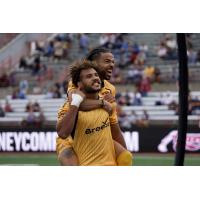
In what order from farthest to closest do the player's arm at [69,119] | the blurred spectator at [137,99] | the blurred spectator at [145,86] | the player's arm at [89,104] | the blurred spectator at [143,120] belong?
the blurred spectator at [137,99], the blurred spectator at [145,86], the blurred spectator at [143,120], the player's arm at [89,104], the player's arm at [69,119]

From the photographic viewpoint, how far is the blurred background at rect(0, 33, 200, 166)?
10734 millimetres

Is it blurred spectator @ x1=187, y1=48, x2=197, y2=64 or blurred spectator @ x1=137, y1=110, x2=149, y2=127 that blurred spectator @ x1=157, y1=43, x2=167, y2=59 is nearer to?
blurred spectator @ x1=187, y1=48, x2=197, y2=64

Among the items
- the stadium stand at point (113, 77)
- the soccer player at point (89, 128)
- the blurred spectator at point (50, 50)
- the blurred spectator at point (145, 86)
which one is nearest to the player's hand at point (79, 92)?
the soccer player at point (89, 128)

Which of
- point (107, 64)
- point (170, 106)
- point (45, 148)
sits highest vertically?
point (107, 64)

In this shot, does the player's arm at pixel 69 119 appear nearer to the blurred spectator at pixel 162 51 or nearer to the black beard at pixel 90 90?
the black beard at pixel 90 90

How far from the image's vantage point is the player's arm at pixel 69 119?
9.20ft

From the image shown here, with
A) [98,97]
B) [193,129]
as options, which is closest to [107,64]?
[98,97]

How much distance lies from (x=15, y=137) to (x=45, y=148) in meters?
0.60

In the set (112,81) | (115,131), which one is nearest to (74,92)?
(115,131)

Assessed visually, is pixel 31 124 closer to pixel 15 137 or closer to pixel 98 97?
pixel 15 137

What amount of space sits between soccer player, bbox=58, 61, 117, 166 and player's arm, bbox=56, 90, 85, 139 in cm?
3

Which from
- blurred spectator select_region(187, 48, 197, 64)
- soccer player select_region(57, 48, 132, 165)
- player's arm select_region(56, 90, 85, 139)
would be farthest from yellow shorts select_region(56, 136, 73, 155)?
blurred spectator select_region(187, 48, 197, 64)

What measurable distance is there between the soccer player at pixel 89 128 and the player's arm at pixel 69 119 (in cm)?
3

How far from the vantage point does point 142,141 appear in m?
10.8
